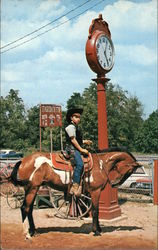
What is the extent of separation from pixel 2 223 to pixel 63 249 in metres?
3.00

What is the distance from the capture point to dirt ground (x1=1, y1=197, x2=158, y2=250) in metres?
5.82

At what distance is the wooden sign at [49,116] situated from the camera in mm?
11328

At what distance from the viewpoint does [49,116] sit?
11469mm

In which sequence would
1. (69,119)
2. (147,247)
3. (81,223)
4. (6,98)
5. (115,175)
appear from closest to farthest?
1. (147,247)
2. (69,119)
3. (115,175)
4. (81,223)
5. (6,98)

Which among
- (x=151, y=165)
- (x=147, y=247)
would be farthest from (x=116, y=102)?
(x=147, y=247)

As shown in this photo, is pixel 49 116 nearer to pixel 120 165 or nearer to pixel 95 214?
pixel 120 165

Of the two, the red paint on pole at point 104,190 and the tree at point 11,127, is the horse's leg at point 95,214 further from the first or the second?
the tree at point 11,127

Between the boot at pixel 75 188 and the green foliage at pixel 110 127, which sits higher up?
the green foliage at pixel 110 127

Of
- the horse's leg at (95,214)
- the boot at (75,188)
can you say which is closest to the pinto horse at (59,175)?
the horse's leg at (95,214)

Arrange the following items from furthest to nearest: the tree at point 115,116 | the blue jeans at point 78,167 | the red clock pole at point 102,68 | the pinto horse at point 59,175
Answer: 1. the tree at point 115,116
2. the red clock pole at point 102,68
3. the pinto horse at point 59,175
4. the blue jeans at point 78,167

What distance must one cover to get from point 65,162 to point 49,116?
511 cm

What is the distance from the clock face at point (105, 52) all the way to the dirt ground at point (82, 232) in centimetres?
355

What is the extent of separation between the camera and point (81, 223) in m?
8.07

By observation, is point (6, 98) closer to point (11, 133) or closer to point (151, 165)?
point (11, 133)
